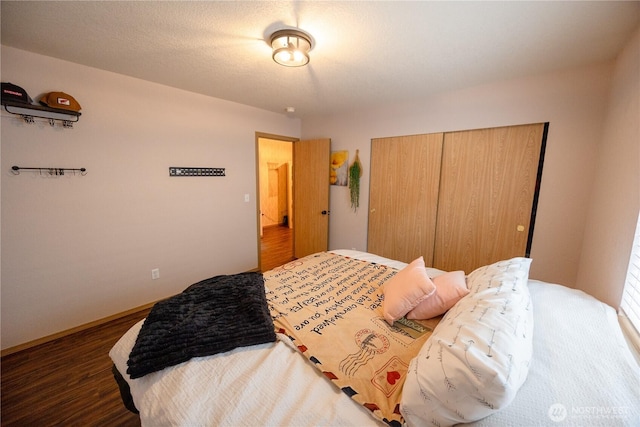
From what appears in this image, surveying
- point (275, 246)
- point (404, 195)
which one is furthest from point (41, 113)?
point (275, 246)

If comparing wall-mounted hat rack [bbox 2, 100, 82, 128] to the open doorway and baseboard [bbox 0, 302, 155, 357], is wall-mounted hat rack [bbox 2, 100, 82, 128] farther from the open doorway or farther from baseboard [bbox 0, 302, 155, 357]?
the open doorway

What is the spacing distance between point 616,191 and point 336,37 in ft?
6.70

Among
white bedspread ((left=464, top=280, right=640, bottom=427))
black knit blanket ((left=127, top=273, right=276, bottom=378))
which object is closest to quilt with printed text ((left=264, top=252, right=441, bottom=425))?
black knit blanket ((left=127, top=273, right=276, bottom=378))

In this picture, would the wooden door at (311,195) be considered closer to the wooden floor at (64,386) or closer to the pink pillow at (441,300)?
the pink pillow at (441,300)

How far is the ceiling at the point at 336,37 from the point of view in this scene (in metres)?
1.34

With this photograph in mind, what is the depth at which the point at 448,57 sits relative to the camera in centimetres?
185

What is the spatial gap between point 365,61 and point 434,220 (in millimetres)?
1841

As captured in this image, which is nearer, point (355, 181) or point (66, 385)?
point (66, 385)

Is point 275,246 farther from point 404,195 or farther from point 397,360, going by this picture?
point 397,360

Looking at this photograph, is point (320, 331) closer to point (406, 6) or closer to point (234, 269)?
point (406, 6)

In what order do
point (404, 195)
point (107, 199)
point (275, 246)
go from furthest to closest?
1. point (275, 246)
2. point (404, 195)
3. point (107, 199)

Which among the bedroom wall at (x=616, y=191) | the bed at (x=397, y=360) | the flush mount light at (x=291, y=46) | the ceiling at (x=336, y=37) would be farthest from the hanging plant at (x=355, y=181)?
the bedroom wall at (x=616, y=191)

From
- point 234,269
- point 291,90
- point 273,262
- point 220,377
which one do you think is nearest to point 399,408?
point 220,377

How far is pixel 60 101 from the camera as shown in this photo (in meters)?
1.91
